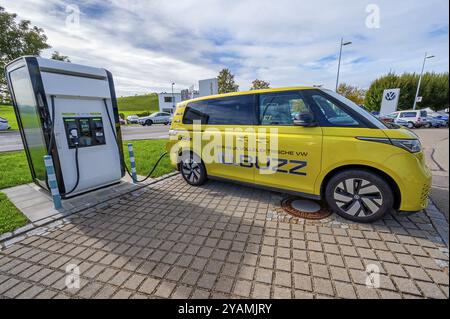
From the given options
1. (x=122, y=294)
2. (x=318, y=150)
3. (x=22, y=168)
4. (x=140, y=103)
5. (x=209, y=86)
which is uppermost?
(x=140, y=103)

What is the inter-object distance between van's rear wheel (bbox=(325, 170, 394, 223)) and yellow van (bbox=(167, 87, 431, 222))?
0.04 ft

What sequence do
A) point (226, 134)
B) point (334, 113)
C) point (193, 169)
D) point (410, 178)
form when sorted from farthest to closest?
point (193, 169) → point (226, 134) → point (334, 113) → point (410, 178)

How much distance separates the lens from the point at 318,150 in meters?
→ 3.15

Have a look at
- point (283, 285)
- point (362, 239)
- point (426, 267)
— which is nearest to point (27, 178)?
point (283, 285)

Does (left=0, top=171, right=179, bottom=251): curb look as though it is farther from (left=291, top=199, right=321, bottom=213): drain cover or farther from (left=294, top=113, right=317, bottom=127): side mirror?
(left=294, top=113, right=317, bottom=127): side mirror

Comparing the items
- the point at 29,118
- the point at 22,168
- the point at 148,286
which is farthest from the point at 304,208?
the point at 22,168

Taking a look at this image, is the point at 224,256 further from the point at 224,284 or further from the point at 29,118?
the point at 29,118

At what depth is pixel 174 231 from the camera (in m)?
3.07

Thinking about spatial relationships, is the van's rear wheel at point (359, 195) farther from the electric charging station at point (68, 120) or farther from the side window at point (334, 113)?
the electric charging station at point (68, 120)

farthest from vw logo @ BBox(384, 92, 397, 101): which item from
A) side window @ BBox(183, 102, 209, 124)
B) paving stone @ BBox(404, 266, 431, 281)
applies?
paving stone @ BBox(404, 266, 431, 281)

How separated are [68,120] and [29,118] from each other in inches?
28.6

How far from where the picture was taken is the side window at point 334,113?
3028 millimetres

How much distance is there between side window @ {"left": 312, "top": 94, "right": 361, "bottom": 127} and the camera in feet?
9.94

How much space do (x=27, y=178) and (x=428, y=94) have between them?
46.1 m
